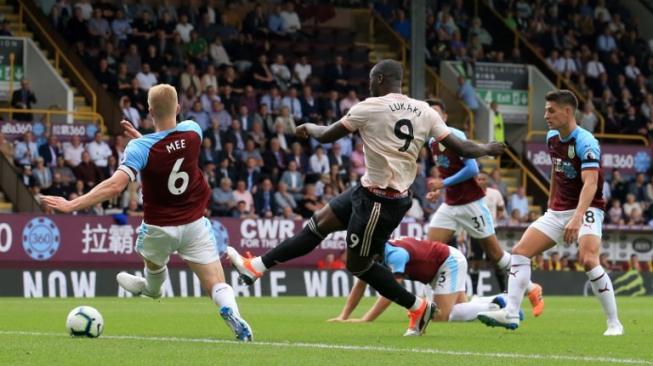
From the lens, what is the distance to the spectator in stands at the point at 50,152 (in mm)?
26125

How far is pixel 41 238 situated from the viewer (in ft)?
80.1

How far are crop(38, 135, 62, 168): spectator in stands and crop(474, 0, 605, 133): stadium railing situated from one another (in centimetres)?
1515

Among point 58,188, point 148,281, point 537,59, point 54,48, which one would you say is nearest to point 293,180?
point 58,188

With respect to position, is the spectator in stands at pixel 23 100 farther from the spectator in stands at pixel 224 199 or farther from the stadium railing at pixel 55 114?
the spectator in stands at pixel 224 199

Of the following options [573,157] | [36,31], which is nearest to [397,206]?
[573,157]

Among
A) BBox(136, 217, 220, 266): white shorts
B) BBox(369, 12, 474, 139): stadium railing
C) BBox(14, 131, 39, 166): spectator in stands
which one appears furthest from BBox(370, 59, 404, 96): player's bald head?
BBox(369, 12, 474, 139): stadium railing

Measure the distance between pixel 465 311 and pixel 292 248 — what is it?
277 cm

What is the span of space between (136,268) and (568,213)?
1338cm

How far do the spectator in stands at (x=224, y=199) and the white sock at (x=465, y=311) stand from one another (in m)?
12.6

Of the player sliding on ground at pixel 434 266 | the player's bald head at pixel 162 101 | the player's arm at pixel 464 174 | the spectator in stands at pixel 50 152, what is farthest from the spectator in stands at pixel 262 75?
the player's bald head at pixel 162 101

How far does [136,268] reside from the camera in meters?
25.0

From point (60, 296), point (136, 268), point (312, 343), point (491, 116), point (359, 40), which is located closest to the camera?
point (312, 343)

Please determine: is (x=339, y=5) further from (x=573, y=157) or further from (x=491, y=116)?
(x=573, y=157)

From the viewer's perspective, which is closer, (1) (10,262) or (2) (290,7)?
(1) (10,262)
